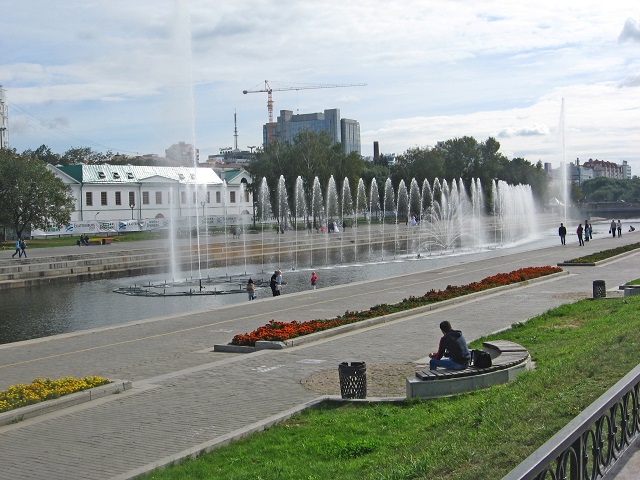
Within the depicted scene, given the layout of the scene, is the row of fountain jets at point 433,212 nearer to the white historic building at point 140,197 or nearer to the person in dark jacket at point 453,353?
the white historic building at point 140,197

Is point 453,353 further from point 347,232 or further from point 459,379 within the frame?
point 347,232

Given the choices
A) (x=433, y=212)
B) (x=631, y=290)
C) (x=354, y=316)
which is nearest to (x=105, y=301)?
(x=354, y=316)

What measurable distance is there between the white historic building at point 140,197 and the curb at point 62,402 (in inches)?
2659

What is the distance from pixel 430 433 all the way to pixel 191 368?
310 inches

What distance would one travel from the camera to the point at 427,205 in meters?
121

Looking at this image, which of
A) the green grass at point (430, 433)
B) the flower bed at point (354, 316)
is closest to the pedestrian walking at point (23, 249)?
the flower bed at point (354, 316)

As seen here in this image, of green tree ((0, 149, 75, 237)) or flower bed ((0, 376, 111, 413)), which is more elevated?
green tree ((0, 149, 75, 237))

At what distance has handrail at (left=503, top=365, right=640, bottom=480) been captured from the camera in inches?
191

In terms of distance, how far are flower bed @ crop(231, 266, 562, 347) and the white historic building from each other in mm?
55027

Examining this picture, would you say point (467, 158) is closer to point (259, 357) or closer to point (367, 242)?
point (367, 242)

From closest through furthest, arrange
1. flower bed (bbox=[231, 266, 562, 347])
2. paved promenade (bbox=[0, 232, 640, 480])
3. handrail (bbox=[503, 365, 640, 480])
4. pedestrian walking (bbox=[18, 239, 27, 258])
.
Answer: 1. handrail (bbox=[503, 365, 640, 480])
2. paved promenade (bbox=[0, 232, 640, 480])
3. flower bed (bbox=[231, 266, 562, 347])
4. pedestrian walking (bbox=[18, 239, 27, 258])

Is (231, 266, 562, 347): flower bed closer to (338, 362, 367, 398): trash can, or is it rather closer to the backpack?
(338, 362, 367, 398): trash can

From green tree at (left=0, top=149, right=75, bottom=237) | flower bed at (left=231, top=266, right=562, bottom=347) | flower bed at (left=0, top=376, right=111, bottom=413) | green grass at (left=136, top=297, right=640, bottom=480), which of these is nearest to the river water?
flower bed at (left=231, top=266, right=562, bottom=347)

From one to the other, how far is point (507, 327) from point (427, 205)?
103 metres
